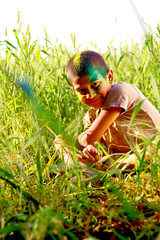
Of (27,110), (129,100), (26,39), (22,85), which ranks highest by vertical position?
(26,39)

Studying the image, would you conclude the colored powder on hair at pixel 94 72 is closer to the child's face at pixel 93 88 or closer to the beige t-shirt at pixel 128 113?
the child's face at pixel 93 88

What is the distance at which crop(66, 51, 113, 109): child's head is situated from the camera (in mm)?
1467

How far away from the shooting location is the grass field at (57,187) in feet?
2.71

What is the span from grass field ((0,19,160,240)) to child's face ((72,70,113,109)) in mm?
161

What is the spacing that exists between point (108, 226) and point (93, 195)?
28cm

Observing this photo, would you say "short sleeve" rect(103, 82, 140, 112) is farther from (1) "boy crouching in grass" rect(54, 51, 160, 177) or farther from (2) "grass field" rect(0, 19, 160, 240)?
(2) "grass field" rect(0, 19, 160, 240)

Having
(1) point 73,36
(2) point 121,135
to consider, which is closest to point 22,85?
(2) point 121,135

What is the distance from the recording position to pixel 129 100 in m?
1.54

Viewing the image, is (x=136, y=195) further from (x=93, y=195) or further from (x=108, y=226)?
(x=108, y=226)

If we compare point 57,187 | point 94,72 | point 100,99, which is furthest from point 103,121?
point 57,187

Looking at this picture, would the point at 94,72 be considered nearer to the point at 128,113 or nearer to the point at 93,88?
the point at 93,88

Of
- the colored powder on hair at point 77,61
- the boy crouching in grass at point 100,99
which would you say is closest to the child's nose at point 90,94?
the boy crouching in grass at point 100,99

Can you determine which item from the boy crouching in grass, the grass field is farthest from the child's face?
the grass field

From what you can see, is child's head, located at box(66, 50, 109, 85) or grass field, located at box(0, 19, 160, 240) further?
child's head, located at box(66, 50, 109, 85)
